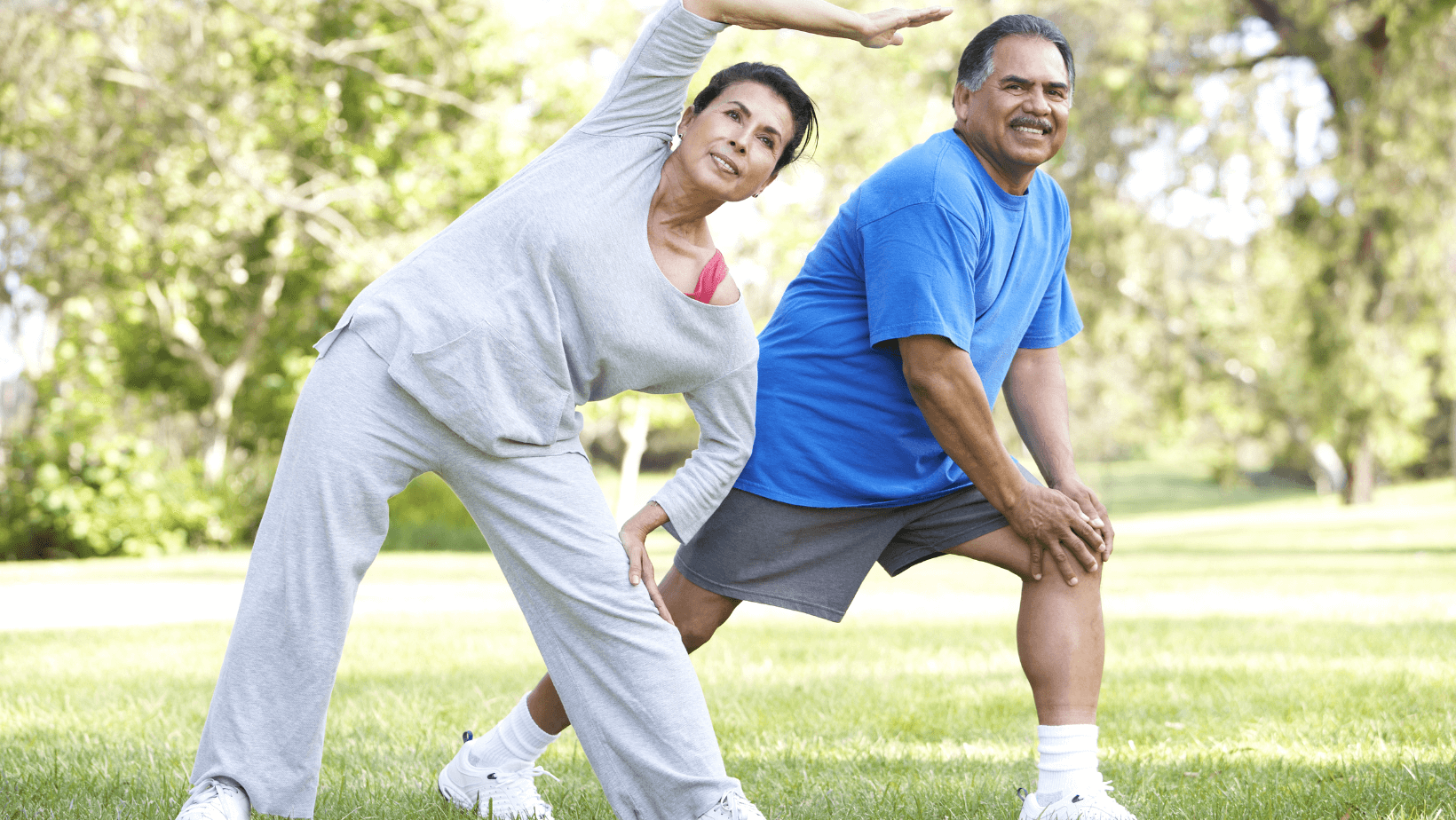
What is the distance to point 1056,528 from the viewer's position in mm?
3053

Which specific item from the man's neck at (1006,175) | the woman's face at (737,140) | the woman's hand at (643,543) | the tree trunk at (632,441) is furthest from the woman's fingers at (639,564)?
the tree trunk at (632,441)

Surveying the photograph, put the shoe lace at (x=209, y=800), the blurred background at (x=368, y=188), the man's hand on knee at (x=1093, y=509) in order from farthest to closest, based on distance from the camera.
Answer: the blurred background at (x=368, y=188)
the man's hand on knee at (x=1093, y=509)
the shoe lace at (x=209, y=800)

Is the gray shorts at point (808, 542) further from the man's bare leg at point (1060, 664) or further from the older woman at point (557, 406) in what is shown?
the older woman at point (557, 406)

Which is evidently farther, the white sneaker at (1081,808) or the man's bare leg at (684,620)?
the man's bare leg at (684,620)

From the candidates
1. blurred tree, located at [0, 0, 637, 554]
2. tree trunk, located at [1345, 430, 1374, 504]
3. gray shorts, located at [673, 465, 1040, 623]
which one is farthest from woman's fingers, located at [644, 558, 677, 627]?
tree trunk, located at [1345, 430, 1374, 504]

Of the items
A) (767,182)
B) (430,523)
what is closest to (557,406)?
(767,182)

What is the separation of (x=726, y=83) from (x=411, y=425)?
1.02 m

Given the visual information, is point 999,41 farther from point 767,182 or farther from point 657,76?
point 657,76

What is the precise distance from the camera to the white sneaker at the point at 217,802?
2631mm

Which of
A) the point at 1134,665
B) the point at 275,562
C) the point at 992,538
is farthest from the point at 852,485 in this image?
the point at 1134,665

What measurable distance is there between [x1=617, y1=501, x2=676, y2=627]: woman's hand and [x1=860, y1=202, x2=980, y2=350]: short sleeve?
0.65 m

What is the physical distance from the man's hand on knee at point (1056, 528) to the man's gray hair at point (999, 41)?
996mm

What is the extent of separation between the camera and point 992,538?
3.17 meters

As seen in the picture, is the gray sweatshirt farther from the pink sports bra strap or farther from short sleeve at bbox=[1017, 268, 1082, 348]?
short sleeve at bbox=[1017, 268, 1082, 348]
